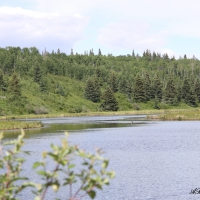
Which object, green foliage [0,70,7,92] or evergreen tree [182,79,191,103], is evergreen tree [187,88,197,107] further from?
green foliage [0,70,7,92]

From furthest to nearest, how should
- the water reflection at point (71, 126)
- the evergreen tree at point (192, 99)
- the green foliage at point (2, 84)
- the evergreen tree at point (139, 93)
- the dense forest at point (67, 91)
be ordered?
1. the evergreen tree at point (192, 99)
2. the evergreen tree at point (139, 93)
3. the green foliage at point (2, 84)
4. the dense forest at point (67, 91)
5. the water reflection at point (71, 126)

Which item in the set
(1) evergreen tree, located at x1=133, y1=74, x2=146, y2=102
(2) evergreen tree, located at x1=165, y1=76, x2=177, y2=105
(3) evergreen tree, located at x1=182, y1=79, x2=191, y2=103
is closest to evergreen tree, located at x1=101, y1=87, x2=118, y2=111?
(1) evergreen tree, located at x1=133, y1=74, x2=146, y2=102

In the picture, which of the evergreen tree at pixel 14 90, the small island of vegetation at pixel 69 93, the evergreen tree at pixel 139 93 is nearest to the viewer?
Answer: the evergreen tree at pixel 14 90

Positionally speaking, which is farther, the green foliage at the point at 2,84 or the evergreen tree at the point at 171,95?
the evergreen tree at the point at 171,95

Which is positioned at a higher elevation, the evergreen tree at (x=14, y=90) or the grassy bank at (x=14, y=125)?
the evergreen tree at (x=14, y=90)

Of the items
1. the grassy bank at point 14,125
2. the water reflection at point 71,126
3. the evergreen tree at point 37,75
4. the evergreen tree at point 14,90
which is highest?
the evergreen tree at point 37,75

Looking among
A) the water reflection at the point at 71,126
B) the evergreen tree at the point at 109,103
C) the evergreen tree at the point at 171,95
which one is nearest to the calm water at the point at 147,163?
the water reflection at the point at 71,126

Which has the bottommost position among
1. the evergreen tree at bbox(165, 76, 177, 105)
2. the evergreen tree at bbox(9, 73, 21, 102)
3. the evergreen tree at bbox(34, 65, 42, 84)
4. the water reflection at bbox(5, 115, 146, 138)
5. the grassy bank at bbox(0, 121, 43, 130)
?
the water reflection at bbox(5, 115, 146, 138)

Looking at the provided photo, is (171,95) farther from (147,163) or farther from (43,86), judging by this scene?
(147,163)

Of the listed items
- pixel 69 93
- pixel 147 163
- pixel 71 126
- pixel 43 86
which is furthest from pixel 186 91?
pixel 147 163

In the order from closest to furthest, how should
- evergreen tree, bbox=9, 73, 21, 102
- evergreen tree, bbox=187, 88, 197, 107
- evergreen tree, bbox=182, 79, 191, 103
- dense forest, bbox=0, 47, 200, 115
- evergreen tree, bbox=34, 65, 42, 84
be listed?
evergreen tree, bbox=9, 73, 21, 102
dense forest, bbox=0, 47, 200, 115
evergreen tree, bbox=34, 65, 42, 84
evergreen tree, bbox=187, 88, 197, 107
evergreen tree, bbox=182, 79, 191, 103

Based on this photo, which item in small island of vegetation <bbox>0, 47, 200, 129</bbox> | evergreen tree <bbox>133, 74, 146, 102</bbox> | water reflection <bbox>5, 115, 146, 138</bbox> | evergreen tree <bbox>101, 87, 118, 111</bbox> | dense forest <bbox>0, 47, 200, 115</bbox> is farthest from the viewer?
evergreen tree <bbox>133, 74, 146, 102</bbox>

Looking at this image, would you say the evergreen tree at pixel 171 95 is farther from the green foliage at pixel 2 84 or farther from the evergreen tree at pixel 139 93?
Result: the green foliage at pixel 2 84

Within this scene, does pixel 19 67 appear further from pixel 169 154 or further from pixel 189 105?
pixel 169 154
